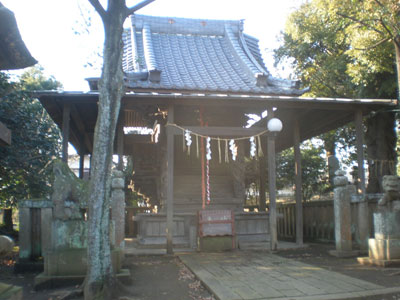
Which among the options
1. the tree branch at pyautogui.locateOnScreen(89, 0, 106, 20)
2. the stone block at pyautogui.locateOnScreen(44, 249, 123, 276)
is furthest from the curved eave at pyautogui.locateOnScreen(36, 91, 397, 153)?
the stone block at pyautogui.locateOnScreen(44, 249, 123, 276)

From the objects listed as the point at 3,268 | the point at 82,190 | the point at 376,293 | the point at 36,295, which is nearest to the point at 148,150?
the point at 3,268

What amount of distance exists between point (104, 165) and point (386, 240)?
5.58m

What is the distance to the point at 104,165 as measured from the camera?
504 cm

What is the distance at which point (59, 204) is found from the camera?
20.2 ft

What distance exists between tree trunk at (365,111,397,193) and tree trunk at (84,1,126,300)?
12181 mm

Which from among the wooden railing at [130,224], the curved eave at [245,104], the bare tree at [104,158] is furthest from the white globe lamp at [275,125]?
the wooden railing at [130,224]

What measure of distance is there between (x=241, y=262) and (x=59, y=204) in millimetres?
3953

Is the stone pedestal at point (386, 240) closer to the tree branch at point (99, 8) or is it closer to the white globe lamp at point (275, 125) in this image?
the white globe lamp at point (275, 125)

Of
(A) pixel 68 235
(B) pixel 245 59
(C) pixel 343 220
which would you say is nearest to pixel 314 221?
(C) pixel 343 220

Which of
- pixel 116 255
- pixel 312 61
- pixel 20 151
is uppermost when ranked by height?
pixel 312 61

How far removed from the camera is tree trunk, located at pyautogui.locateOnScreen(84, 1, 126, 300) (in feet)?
16.1

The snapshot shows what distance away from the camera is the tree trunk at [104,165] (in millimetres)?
4910

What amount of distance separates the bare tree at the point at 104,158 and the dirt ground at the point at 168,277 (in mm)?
437

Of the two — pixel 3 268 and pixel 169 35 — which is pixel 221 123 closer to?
pixel 169 35
